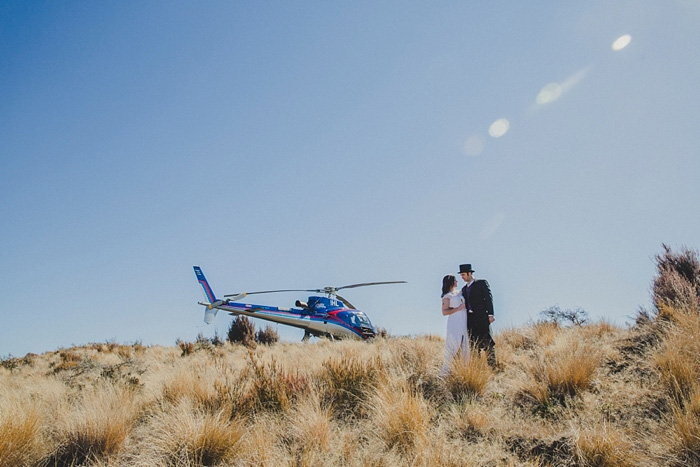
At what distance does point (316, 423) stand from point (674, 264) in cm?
851

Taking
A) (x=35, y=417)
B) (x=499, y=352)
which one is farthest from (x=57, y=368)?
(x=499, y=352)

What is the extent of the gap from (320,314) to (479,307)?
964 cm

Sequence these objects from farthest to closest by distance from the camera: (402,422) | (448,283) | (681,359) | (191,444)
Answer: (448,283) < (681,359) < (402,422) < (191,444)

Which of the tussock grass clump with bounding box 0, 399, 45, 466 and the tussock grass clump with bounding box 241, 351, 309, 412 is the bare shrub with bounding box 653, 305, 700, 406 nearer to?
the tussock grass clump with bounding box 241, 351, 309, 412

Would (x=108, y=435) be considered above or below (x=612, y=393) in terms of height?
above

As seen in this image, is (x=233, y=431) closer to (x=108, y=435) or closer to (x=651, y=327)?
(x=108, y=435)

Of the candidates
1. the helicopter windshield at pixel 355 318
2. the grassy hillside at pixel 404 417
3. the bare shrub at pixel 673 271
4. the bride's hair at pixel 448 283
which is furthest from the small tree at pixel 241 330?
the bare shrub at pixel 673 271

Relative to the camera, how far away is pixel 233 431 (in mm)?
3414

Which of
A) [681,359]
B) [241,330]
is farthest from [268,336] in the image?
[681,359]

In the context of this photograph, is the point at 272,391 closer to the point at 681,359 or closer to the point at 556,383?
the point at 556,383

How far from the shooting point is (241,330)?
15156 millimetres

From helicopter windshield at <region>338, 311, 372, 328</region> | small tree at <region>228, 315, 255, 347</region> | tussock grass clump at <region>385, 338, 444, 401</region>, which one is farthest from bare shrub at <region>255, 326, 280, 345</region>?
tussock grass clump at <region>385, 338, 444, 401</region>

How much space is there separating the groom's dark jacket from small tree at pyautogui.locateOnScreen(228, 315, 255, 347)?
1128 cm

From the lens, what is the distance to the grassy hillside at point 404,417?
2.94 metres
